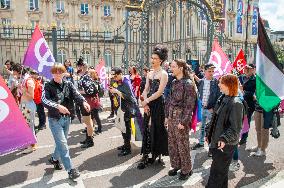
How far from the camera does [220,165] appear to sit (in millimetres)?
4219

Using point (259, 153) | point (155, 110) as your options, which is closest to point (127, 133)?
point (155, 110)

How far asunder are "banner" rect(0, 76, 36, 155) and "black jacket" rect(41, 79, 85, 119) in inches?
21.4

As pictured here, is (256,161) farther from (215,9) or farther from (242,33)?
(242,33)

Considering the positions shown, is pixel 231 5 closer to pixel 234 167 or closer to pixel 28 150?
pixel 234 167

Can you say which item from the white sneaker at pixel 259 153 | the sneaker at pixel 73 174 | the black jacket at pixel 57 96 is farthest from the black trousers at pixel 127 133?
the white sneaker at pixel 259 153

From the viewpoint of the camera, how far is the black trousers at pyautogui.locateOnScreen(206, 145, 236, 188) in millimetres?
4203

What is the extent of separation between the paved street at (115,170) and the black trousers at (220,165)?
769 mm

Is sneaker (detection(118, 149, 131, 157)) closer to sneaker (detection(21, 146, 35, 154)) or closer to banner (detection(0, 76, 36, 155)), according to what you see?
sneaker (detection(21, 146, 35, 154))

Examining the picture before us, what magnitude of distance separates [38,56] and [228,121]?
13.9 feet

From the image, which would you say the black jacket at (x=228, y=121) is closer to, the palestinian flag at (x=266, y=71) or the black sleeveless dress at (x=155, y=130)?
the black sleeveless dress at (x=155, y=130)

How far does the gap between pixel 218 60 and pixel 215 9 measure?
22.9 feet

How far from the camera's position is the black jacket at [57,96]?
16.4 feet

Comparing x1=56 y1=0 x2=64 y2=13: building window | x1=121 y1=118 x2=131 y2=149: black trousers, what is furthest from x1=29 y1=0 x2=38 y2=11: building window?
x1=121 y1=118 x2=131 y2=149: black trousers

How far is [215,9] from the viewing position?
14078 millimetres
